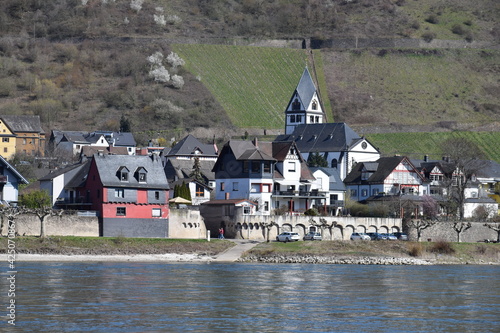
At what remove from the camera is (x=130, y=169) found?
7594cm

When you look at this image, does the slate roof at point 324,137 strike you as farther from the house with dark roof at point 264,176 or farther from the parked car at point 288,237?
the parked car at point 288,237

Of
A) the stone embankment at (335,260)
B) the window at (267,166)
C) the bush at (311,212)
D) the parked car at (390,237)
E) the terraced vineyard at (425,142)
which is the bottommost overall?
the stone embankment at (335,260)

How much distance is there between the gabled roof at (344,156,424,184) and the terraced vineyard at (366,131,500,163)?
32.0 metres

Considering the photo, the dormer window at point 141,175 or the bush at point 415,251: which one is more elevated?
the dormer window at point 141,175

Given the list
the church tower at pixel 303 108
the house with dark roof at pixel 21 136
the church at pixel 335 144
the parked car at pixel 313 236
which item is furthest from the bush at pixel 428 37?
the parked car at pixel 313 236

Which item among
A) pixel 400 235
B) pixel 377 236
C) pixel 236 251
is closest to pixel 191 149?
pixel 400 235

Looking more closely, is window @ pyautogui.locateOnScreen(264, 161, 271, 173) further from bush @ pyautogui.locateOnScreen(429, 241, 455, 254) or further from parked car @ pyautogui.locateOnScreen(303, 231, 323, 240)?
bush @ pyautogui.locateOnScreen(429, 241, 455, 254)

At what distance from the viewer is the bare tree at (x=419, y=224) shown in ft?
281

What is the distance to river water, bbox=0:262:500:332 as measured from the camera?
36969 millimetres

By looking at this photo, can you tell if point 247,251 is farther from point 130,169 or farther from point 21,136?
point 21,136

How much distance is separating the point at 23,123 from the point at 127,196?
75.8 meters

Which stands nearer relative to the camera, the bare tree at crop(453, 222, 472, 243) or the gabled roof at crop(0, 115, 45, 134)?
the bare tree at crop(453, 222, 472, 243)

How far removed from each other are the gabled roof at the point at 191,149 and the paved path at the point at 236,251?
4964 centimetres

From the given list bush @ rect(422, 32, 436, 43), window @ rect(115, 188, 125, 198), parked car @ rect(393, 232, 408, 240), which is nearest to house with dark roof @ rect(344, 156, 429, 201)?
parked car @ rect(393, 232, 408, 240)
